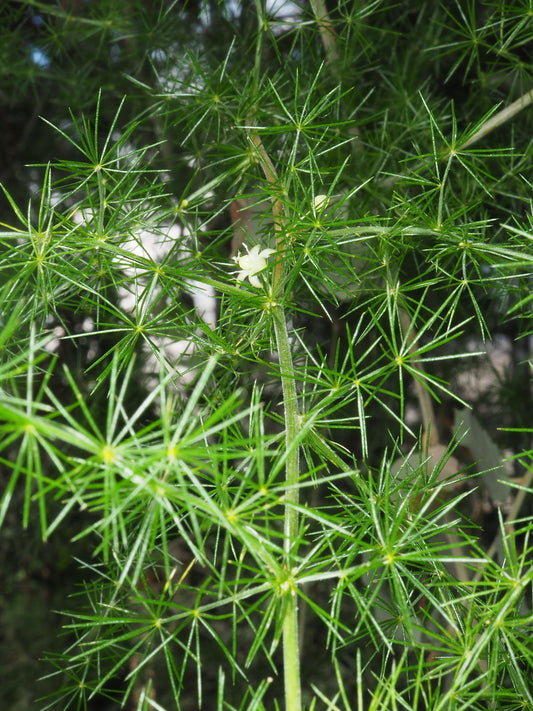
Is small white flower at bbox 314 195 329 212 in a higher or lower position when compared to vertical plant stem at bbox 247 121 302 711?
higher

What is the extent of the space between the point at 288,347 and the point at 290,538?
9 cm

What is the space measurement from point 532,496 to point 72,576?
0.45 metres

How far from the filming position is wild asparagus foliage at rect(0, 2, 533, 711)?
0.23m

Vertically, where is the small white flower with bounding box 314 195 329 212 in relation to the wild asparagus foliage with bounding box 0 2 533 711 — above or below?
above

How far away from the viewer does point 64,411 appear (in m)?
0.19

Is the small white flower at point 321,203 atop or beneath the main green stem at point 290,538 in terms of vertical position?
atop

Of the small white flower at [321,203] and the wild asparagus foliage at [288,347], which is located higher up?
the small white flower at [321,203]

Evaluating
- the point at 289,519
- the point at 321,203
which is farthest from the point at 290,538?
the point at 321,203

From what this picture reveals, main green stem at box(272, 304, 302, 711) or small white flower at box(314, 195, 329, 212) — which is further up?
small white flower at box(314, 195, 329, 212)

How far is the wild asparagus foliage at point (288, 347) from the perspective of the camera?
23 centimetres

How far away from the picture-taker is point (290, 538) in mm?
221

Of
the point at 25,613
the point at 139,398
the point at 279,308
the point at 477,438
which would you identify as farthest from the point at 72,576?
the point at 279,308

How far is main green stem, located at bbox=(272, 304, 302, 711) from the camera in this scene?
0.23 metres

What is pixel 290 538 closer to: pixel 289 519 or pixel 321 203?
pixel 289 519
